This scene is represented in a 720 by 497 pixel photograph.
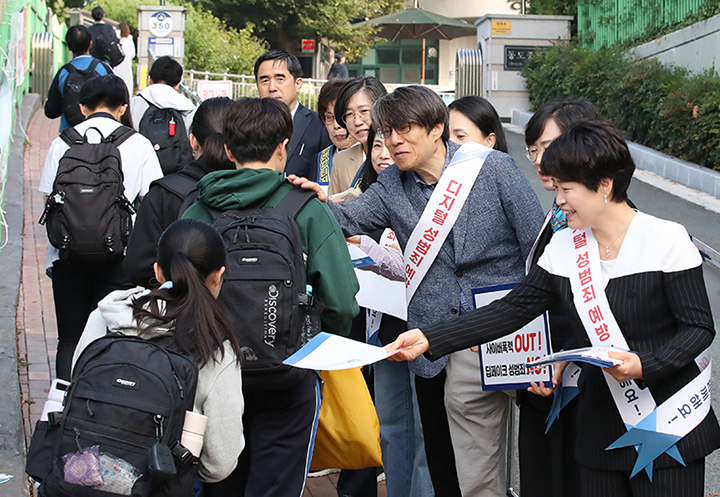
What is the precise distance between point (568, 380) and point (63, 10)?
103 feet

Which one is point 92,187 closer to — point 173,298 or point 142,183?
point 142,183

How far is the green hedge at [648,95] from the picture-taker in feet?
38.3

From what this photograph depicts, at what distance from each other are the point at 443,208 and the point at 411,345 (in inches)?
29.8

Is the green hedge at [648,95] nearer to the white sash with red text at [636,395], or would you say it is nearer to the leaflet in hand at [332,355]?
the white sash with red text at [636,395]

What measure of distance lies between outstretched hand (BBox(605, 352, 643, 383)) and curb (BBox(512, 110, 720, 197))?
8430 millimetres

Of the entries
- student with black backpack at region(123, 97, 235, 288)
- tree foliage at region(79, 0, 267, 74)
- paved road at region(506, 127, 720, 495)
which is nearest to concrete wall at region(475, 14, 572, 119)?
paved road at region(506, 127, 720, 495)

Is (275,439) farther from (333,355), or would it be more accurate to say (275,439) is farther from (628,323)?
(628,323)

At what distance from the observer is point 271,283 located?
2811 mm

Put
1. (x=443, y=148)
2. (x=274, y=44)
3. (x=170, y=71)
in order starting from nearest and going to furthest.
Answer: (x=443, y=148) < (x=170, y=71) < (x=274, y=44)

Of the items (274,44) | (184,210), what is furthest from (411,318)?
(274,44)

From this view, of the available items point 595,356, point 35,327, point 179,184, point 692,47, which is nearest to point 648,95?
point 692,47

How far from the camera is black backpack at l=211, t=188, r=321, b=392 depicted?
2.81 meters

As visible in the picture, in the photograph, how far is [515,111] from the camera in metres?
20.3

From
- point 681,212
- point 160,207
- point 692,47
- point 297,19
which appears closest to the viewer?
Answer: point 160,207
